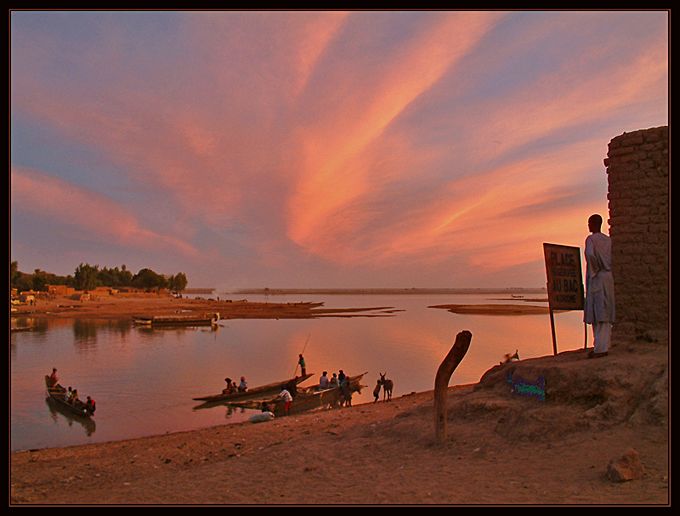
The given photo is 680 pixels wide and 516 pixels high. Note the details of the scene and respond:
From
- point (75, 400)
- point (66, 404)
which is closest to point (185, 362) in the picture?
point (66, 404)

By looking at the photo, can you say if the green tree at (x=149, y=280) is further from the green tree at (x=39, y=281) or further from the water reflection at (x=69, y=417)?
the water reflection at (x=69, y=417)

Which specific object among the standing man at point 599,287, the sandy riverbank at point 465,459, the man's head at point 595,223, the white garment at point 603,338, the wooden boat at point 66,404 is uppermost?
the man's head at point 595,223

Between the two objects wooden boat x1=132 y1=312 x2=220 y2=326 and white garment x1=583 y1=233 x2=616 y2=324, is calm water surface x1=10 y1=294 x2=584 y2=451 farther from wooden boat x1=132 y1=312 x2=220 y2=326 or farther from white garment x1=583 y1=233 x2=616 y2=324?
white garment x1=583 y1=233 x2=616 y2=324

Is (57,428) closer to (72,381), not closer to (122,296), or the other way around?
(72,381)

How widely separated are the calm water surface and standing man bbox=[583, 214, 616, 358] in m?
12.7

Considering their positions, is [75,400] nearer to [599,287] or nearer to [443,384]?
[443,384]

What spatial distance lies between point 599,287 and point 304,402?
1227 centimetres

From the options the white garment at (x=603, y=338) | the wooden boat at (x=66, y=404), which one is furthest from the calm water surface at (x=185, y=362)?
the white garment at (x=603, y=338)

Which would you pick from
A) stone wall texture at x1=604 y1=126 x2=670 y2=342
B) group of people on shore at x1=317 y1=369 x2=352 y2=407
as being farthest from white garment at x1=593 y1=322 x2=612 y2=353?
group of people on shore at x1=317 y1=369 x2=352 y2=407

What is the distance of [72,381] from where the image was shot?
2534 centimetres

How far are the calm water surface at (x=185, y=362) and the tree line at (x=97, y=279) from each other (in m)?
57.3

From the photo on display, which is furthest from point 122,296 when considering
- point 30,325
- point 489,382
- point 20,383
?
point 489,382

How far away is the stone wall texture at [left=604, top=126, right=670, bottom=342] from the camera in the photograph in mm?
10078

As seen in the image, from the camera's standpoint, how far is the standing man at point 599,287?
384 inches
